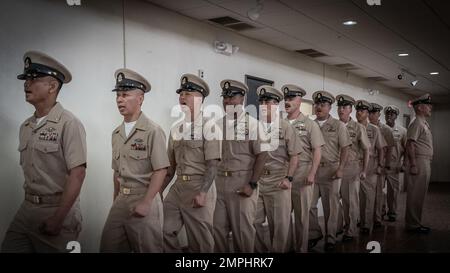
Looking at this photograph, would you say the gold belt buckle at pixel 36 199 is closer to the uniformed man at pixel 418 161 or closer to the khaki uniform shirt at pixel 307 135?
the khaki uniform shirt at pixel 307 135

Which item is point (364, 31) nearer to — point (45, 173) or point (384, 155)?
point (384, 155)

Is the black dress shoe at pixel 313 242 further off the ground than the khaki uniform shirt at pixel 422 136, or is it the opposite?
the khaki uniform shirt at pixel 422 136

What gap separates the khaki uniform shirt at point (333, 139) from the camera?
3229 mm

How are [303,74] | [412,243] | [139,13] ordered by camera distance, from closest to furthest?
[139,13] < [412,243] < [303,74]

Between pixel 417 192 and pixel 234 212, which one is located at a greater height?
pixel 417 192

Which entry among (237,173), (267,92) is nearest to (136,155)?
(237,173)

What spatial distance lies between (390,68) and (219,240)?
1.64 m

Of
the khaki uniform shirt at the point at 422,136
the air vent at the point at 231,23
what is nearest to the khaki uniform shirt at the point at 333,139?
the khaki uniform shirt at the point at 422,136

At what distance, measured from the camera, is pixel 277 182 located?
10.5 feet

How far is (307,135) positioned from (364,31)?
0.87 m

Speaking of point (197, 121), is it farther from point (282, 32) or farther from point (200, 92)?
point (282, 32)

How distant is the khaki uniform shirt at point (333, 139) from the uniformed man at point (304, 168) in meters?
0.06
